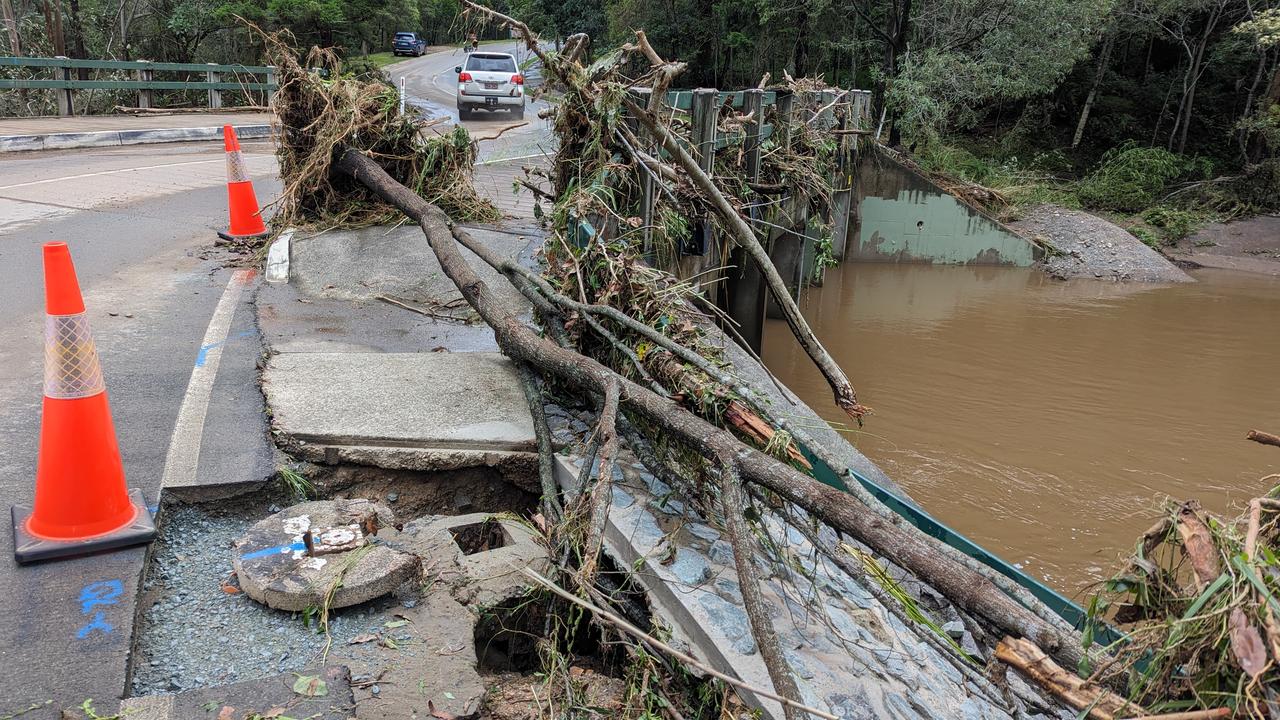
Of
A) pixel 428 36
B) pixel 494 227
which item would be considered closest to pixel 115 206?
pixel 494 227

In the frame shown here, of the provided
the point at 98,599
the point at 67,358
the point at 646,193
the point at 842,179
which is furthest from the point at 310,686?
the point at 842,179

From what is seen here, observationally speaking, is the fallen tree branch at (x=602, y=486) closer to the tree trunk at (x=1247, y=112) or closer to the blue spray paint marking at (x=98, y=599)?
the blue spray paint marking at (x=98, y=599)

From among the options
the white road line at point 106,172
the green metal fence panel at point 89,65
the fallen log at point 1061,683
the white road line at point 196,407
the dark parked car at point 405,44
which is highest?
the dark parked car at point 405,44

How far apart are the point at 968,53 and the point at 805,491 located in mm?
18700

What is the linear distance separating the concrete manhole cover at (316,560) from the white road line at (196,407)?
21.6 inches

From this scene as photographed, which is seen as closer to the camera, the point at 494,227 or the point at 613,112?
the point at 613,112

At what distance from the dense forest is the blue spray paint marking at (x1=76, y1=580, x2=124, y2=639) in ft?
59.1

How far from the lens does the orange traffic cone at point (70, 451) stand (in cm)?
319

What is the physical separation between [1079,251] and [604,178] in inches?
560

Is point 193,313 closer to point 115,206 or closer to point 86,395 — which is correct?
point 86,395

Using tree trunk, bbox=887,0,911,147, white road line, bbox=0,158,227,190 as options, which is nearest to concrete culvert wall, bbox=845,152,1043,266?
tree trunk, bbox=887,0,911,147

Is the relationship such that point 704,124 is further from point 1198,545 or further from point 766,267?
point 1198,545

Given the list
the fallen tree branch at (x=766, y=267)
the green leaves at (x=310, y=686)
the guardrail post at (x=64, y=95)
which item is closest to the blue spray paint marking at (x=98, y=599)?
the green leaves at (x=310, y=686)

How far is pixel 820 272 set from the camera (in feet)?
46.4
